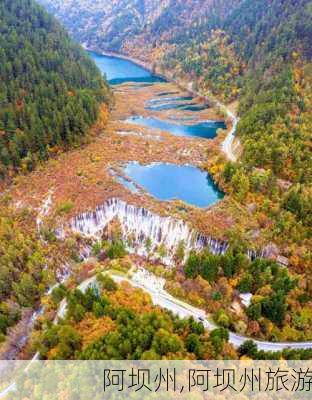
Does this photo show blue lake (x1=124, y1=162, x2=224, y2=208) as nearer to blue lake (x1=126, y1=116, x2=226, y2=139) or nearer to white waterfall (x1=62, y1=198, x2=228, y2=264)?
white waterfall (x1=62, y1=198, x2=228, y2=264)

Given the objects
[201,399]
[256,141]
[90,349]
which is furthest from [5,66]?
[201,399]

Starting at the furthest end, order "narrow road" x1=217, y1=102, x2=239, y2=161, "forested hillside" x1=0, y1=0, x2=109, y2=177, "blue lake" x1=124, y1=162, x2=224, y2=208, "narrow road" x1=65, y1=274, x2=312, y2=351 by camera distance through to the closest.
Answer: "narrow road" x1=217, y1=102, x2=239, y2=161, "forested hillside" x1=0, y1=0, x2=109, y2=177, "blue lake" x1=124, y1=162, x2=224, y2=208, "narrow road" x1=65, y1=274, x2=312, y2=351

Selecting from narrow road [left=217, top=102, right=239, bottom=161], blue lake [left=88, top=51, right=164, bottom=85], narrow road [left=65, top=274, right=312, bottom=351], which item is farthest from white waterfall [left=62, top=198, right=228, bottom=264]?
blue lake [left=88, top=51, right=164, bottom=85]

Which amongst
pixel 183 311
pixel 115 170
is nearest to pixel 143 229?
pixel 183 311

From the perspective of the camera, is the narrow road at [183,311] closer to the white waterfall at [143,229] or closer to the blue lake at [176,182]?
the white waterfall at [143,229]

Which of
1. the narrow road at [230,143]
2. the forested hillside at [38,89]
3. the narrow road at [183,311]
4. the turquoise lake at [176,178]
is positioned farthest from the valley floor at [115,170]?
the narrow road at [183,311]

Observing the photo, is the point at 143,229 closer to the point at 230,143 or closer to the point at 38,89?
the point at 230,143
